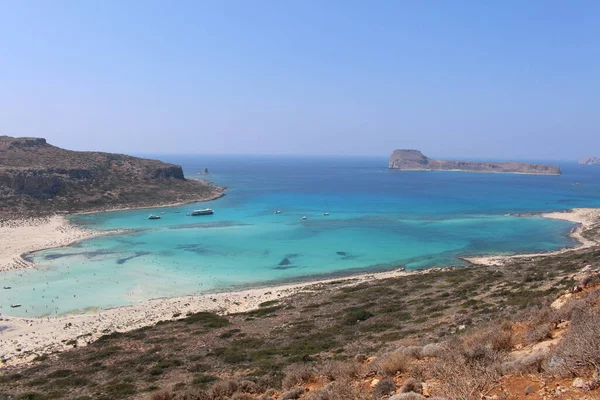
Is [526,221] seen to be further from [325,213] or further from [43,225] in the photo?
[43,225]

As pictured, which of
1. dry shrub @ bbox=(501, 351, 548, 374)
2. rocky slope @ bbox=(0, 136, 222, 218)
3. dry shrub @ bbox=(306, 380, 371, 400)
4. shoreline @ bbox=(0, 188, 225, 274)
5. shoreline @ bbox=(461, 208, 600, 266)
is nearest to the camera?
dry shrub @ bbox=(501, 351, 548, 374)

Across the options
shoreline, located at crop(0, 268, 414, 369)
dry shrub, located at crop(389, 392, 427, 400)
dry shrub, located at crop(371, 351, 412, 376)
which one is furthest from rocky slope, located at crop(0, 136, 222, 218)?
dry shrub, located at crop(389, 392, 427, 400)

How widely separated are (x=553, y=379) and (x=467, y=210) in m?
82.2

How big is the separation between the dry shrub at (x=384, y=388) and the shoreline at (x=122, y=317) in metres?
19.4

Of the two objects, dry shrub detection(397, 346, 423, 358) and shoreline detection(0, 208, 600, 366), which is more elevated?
dry shrub detection(397, 346, 423, 358)

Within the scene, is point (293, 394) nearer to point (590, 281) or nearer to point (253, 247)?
point (590, 281)

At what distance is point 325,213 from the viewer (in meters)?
78.6

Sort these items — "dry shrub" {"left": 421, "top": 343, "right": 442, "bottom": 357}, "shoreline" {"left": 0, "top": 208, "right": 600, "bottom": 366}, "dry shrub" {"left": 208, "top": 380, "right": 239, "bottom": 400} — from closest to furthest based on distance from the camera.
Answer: "dry shrub" {"left": 421, "top": 343, "right": 442, "bottom": 357}
"dry shrub" {"left": 208, "top": 380, "right": 239, "bottom": 400}
"shoreline" {"left": 0, "top": 208, "right": 600, "bottom": 366}

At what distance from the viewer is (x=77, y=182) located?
8769 cm

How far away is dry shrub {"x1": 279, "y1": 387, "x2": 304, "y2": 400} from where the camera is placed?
9680mm

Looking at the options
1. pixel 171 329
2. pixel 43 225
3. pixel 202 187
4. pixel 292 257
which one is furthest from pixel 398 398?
pixel 202 187

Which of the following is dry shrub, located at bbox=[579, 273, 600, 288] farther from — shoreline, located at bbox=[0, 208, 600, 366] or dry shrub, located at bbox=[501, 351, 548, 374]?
shoreline, located at bbox=[0, 208, 600, 366]

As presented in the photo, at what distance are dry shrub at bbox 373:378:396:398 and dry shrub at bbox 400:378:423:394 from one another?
0.37 meters

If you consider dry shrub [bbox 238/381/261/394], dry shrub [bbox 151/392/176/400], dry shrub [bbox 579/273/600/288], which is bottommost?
dry shrub [bbox 151/392/176/400]
